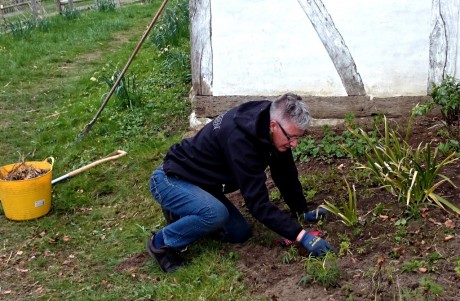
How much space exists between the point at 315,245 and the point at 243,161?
25.9 inches

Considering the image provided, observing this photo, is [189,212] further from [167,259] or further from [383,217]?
[383,217]

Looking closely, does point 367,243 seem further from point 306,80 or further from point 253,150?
point 306,80

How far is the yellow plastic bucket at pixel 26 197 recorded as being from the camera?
5.28 metres

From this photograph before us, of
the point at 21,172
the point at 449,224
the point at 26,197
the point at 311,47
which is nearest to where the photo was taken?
the point at 449,224

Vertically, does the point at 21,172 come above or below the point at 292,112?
below

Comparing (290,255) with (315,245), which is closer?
(315,245)

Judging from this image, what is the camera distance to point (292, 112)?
370 centimetres

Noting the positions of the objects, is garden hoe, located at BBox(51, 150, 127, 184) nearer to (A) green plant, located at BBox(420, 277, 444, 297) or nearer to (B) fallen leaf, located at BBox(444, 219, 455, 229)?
(B) fallen leaf, located at BBox(444, 219, 455, 229)

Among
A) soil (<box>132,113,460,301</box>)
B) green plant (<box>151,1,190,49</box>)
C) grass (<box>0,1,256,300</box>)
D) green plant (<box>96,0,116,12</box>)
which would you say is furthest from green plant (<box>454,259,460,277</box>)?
green plant (<box>96,0,116,12</box>)

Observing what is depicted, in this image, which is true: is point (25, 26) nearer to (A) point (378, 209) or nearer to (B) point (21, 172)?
(B) point (21, 172)

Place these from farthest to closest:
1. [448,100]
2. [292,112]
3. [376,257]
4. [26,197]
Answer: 1. [26,197]
2. [448,100]
3. [376,257]
4. [292,112]

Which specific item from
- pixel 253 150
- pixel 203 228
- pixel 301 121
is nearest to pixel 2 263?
pixel 203 228

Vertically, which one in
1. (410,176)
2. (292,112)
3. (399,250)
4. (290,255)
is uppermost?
(292,112)

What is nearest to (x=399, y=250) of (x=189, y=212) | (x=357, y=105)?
(x=189, y=212)
